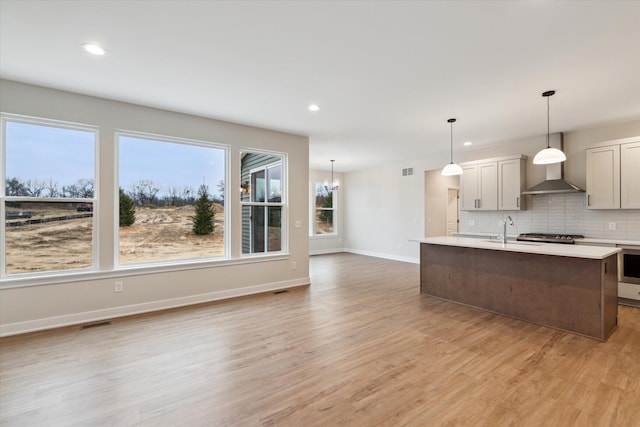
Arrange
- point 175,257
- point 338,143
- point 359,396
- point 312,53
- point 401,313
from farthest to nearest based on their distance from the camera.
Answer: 1. point 338,143
2. point 175,257
3. point 401,313
4. point 312,53
5. point 359,396

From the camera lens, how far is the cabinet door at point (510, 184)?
18.0 feet

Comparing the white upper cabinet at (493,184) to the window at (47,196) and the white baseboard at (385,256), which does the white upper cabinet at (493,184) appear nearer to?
the white baseboard at (385,256)

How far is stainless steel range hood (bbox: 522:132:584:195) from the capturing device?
16.1 ft

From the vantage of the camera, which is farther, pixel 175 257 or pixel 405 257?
pixel 405 257

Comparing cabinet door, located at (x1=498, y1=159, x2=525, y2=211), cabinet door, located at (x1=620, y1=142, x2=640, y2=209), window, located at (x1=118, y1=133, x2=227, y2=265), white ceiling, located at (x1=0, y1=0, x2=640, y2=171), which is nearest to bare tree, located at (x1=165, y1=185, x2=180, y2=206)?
window, located at (x1=118, y1=133, x2=227, y2=265)

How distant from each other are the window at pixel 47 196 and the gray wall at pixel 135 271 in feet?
0.49

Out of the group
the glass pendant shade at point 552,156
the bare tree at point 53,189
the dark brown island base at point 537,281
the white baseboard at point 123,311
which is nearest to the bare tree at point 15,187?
the bare tree at point 53,189

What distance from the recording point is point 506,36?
2.41 m

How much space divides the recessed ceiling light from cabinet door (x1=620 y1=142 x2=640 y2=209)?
6788mm

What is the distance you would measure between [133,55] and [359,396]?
355 cm

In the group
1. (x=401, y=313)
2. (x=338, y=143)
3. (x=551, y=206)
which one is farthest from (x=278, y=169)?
(x=551, y=206)

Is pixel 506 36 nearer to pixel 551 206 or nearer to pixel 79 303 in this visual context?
pixel 551 206

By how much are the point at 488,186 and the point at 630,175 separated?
1.97 metres

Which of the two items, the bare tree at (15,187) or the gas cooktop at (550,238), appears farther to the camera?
the gas cooktop at (550,238)
